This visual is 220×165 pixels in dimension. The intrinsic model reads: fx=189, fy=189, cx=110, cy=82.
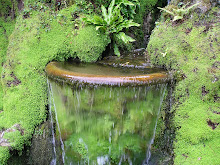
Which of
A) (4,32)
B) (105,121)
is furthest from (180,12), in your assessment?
(4,32)

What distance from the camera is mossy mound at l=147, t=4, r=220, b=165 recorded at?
13.1 ft

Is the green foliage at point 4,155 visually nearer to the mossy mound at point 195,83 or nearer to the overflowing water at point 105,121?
the overflowing water at point 105,121

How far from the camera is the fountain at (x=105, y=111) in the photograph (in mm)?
4168

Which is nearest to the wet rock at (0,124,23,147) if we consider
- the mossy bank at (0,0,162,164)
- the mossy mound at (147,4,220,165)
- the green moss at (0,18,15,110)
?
the mossy bank at (0,0,162,164)

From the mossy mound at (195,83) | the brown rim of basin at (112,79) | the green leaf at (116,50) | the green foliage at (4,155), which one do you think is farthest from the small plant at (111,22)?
the green foliage at (4,155)

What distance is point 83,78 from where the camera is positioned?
405 cm

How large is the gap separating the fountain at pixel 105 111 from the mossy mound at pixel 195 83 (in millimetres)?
502

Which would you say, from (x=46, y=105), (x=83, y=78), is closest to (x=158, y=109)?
(x=83, y=78)

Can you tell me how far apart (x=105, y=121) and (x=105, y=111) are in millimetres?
264

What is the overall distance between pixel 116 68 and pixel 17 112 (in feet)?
9.63

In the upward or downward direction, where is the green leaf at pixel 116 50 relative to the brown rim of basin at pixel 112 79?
upward

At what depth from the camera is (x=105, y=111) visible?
450 cm

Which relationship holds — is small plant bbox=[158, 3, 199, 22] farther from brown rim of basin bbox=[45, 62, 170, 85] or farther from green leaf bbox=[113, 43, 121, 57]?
green leaf bbox=[113, 43, 121, 57]

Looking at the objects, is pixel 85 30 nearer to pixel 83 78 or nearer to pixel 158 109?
pixel 83 78
